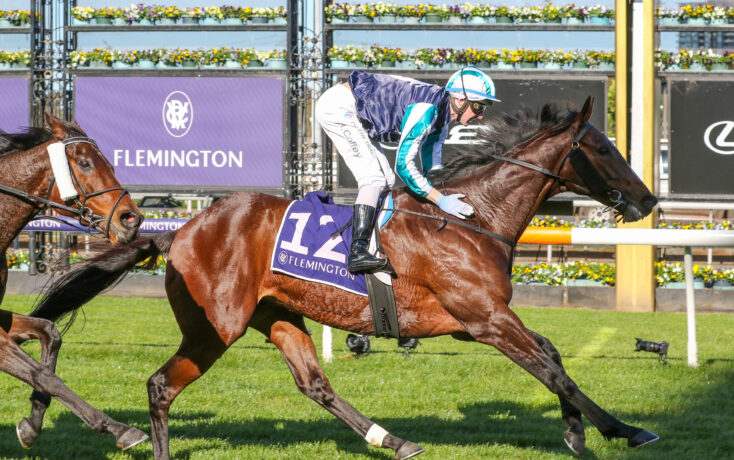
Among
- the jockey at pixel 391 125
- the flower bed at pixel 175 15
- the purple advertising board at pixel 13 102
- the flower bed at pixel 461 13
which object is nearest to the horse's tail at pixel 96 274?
the jockey at pixel 391 125

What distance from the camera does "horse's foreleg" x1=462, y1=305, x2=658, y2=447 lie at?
3.57 m

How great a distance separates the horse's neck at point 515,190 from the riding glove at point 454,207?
0.09 metres

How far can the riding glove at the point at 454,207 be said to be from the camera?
3.94 m

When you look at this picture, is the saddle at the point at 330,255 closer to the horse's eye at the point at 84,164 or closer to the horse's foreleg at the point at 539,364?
the horse's foreleg at the point at 539,364

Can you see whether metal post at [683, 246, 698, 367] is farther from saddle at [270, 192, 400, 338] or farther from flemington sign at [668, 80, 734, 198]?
flemington sign at [668, 80, 734, 198]

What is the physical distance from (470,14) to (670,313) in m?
4.44

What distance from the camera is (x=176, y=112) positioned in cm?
1193

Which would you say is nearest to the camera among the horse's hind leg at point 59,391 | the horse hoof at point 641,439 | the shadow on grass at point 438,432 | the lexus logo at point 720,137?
the horse's hind leg at point 59,391

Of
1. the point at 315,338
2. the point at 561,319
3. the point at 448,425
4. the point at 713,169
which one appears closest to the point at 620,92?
the point at 713,169

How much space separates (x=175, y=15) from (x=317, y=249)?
Answer: 9.05 metres

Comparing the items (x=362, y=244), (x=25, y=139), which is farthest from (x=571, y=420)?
(x=25, y=139)

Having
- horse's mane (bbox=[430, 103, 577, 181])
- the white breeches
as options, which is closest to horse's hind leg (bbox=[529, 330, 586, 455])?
horse's mane (bbox=[430, 103, 577, 181])

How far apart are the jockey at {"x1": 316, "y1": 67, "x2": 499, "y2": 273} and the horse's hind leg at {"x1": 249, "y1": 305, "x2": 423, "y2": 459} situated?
1.80 ft

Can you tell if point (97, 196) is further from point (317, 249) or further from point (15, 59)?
point (15, 59)
